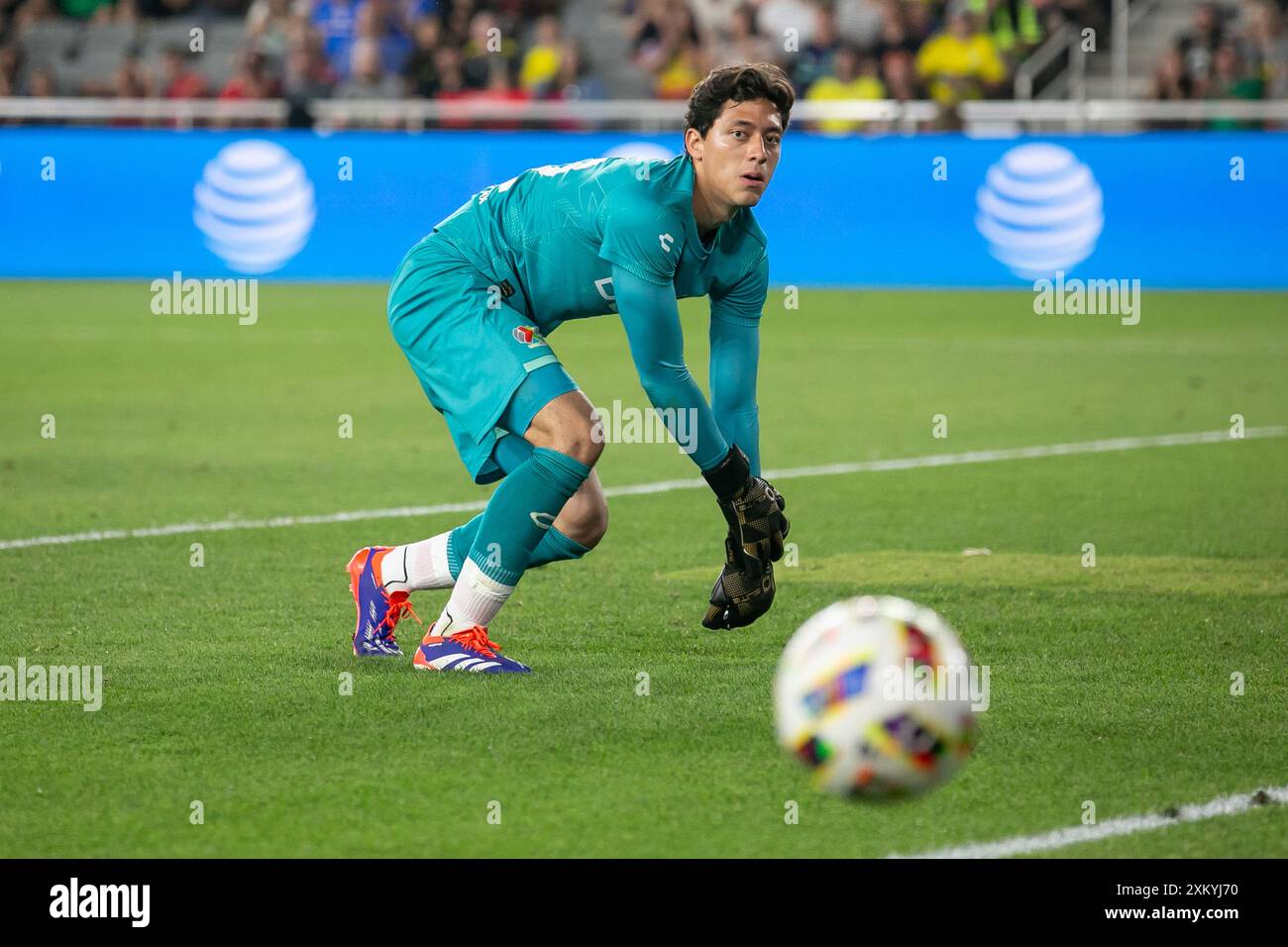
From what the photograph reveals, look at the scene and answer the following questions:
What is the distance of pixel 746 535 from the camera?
5.95 m

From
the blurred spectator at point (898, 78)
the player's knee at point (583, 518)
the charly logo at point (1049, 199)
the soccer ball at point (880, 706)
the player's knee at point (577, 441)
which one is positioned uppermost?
the blurred spectator at point (898, 78)

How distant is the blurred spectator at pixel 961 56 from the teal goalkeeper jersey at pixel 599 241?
54.2 ft

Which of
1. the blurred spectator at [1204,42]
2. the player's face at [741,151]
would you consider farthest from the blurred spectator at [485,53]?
the player's face at [741,151]

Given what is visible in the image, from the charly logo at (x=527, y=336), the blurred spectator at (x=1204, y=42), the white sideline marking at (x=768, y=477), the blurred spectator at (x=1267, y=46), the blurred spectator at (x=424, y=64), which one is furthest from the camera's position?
the blurred spectator at (x=424, y=64)

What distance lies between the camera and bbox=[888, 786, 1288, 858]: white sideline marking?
4.38 m

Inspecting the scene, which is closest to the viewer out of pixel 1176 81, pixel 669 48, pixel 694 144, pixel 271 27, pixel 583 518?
pixel 694 144

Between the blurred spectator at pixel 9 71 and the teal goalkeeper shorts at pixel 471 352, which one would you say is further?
the blurred spectator at pixel 9 71

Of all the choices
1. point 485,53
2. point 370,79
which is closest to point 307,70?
point 370,79

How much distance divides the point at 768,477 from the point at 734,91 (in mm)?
4878

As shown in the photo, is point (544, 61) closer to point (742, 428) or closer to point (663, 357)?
point (742, 428)

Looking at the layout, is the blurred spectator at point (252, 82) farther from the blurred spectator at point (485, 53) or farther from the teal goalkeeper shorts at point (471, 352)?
the teal goalkeeper shorts at point (471, 352)

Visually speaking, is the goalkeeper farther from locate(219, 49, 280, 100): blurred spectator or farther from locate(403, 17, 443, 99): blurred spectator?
locate(219, 49, 280, 100): blurred spectator

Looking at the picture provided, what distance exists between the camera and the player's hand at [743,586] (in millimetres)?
6020

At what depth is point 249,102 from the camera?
22641 mm
